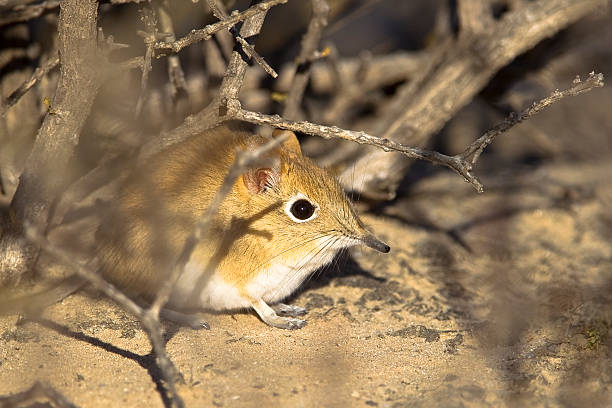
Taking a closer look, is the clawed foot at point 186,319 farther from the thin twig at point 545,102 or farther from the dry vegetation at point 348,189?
the thin twig at point 545,102

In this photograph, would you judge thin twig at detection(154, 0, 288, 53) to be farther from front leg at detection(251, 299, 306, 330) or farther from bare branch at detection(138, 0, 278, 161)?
front leg at detection(251, 299, 306, 330)

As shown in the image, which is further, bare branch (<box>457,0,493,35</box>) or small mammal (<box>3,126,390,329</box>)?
bare branch (<box>457,0,493,35</box>)

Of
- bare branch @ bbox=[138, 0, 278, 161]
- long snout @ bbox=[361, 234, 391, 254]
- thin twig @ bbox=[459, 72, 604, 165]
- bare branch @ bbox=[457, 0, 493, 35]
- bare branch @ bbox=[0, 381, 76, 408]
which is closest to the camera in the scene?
bare branch @ bbox=[0, 381, 76, 408]

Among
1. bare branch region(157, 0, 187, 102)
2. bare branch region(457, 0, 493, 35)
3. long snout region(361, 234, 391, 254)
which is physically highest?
bare branch region(457, 0, 493, 35)

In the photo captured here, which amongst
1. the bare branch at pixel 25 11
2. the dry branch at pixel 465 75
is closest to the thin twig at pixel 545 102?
the dry branch at pixel 465 75

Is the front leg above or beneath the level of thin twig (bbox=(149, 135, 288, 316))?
above

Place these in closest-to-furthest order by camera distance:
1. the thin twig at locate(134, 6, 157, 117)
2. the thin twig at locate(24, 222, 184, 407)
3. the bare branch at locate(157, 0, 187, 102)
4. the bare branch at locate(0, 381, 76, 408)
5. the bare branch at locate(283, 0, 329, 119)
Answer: the thin twig at locate(24, 222, 184, 407) → the bare branch at locate(0, 381, 76, 408) → the thin twig at locate(134, 6, 157, 117) → the bare branch at locate(157, 0, 187, 102) → the bare branch at locate(283, 0, 329, 119)

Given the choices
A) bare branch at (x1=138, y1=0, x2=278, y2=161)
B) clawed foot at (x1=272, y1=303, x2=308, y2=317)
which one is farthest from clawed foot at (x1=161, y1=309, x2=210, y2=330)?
bare branch at (x1=138, y1=0, x2=278, y2=161)

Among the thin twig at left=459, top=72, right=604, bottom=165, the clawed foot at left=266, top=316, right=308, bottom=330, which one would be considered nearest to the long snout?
the clawed foot at left=266, top=316, right=308, bottom=330
